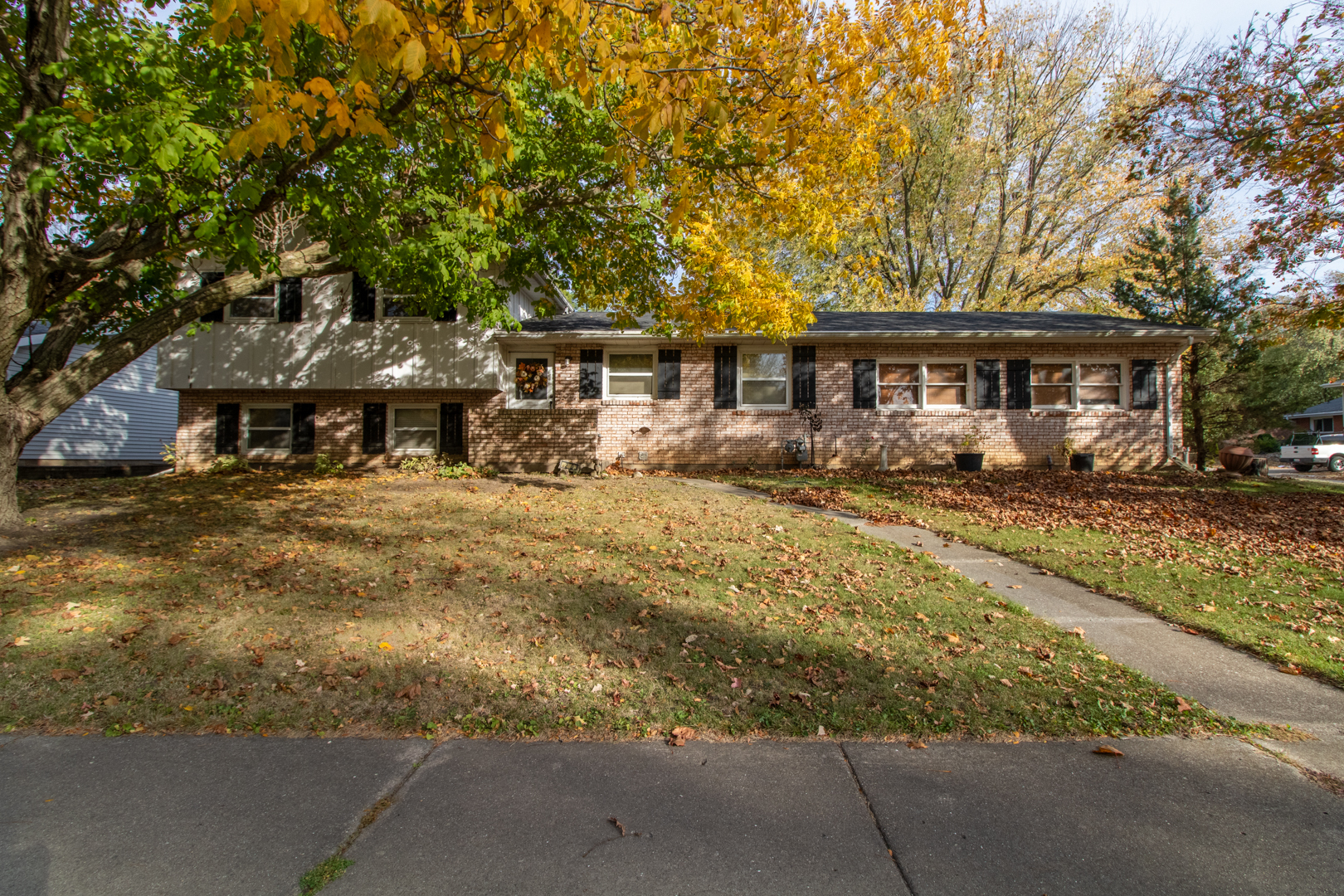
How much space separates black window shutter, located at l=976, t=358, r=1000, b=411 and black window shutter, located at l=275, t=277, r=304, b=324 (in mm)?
16925

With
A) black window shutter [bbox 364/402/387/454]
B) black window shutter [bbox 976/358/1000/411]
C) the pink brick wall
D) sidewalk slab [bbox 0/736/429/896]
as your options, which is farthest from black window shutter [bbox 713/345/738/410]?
sidewalk slab [bbox 0/736/429/896]

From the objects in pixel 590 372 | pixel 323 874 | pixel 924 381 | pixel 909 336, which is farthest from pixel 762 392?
pixel 323 874

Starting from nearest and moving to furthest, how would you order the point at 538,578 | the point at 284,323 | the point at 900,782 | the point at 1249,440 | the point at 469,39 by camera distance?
the point at 900,782 → the point at 469,39 → the point at 538,578 → the point at 284,323 → the point at 1249,440

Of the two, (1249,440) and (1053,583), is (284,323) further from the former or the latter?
(1249,440)

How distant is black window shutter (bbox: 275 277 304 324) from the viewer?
15.0 metres

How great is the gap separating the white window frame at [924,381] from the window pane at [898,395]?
0.03 meters

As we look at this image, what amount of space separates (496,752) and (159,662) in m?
2.47

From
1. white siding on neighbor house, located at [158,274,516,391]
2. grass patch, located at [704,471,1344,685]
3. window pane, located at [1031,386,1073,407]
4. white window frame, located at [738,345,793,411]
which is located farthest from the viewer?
window pane, located at [1031,386,1073,407]

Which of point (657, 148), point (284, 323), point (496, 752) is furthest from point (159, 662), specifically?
point (284, 323)

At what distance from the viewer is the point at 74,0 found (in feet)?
26.2

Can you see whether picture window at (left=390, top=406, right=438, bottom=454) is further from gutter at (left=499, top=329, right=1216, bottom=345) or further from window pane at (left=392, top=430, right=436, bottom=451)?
gutter at (left=499, top=329, right=1216, bottom=345)

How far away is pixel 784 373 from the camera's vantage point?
15742 mm

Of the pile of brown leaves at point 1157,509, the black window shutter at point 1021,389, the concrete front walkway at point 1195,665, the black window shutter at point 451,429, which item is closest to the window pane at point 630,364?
the black window shutter at point 451,429

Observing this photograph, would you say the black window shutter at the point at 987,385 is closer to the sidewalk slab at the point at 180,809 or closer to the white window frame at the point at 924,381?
the white window frame at the point at 924,381
